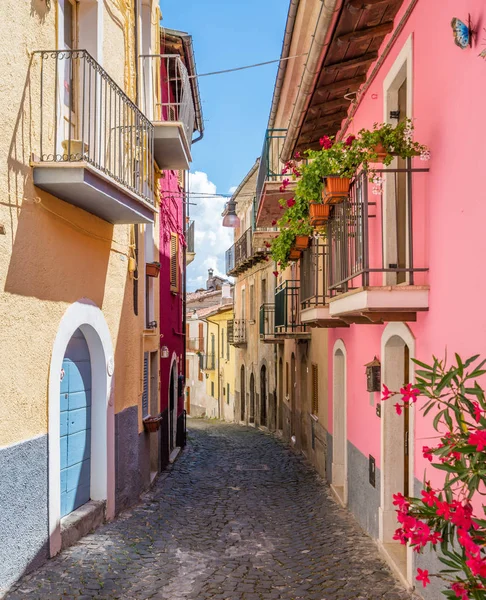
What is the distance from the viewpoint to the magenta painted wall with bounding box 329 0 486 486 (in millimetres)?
4574

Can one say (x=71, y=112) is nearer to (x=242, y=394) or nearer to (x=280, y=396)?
(x=280, y=396)

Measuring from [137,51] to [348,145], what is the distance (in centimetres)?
497

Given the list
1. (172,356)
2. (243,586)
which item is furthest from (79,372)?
(172,356)

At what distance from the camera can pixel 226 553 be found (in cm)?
755

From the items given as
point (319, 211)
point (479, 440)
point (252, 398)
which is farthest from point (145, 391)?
point (252, 398)

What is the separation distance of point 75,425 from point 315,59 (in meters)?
5.19

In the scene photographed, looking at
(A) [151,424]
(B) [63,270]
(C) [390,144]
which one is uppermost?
(C) [390,144]

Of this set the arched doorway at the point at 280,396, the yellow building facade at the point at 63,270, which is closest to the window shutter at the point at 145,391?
the yellow building facade at the point at 63,270

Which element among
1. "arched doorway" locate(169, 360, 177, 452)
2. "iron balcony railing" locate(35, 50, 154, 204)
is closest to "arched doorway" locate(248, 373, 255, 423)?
"arched doorway" locate(169, 360, 177, 452)

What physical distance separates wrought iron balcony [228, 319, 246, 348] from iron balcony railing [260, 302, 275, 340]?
716 centimetres

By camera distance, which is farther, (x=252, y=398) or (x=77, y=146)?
(x=252, y=398)

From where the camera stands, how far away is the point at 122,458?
9.50 metres

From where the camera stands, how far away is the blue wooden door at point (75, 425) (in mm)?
7550

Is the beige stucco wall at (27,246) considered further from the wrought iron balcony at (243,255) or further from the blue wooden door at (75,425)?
the wrought iron balcony at (243,255)
